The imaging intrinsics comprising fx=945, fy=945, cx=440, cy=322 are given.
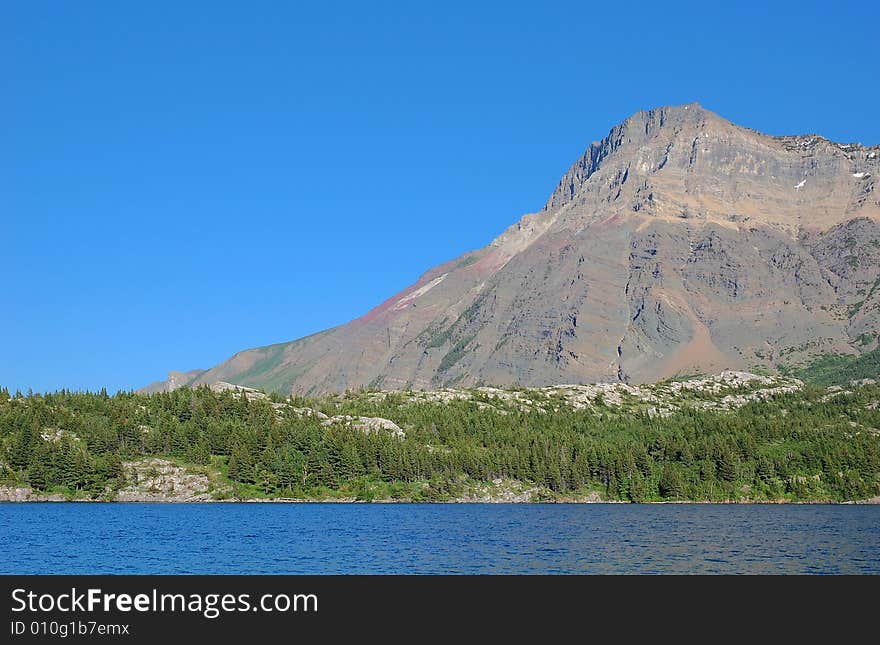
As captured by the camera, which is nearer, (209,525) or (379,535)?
(379,535)

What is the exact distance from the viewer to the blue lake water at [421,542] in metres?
98.2

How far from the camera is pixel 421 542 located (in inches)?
4840

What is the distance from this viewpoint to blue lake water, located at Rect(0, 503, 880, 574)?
322 ft

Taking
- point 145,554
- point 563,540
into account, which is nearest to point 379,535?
point 563,540

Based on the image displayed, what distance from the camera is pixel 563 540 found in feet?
419
